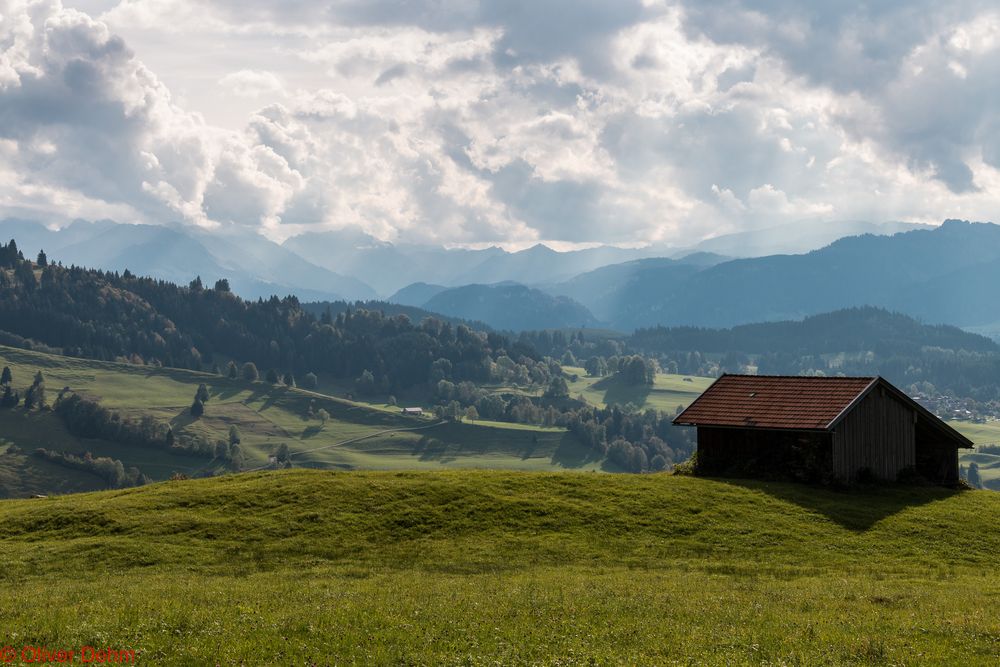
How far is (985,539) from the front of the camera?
155 ft

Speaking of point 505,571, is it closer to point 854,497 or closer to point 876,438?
point 854,497

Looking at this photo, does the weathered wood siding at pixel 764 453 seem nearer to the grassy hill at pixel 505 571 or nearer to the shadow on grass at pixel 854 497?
the shadow on grass at pixel 854 497

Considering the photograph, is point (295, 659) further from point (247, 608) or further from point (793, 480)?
point (793, 480)

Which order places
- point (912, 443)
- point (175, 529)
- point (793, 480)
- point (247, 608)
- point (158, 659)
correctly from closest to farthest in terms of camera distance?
point (158, 659), point (247, 608), point (175, 529), point (793, 480), point (912, 443)

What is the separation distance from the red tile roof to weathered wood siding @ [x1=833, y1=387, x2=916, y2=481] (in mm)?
1253

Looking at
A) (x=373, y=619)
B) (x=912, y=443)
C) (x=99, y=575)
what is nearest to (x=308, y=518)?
(x=99, y=575)

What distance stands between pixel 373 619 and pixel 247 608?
171 inches

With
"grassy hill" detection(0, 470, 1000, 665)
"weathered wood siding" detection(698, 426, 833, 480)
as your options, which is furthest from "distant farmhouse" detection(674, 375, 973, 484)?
"grassy hill" detection(0, 470, 1000, 665)

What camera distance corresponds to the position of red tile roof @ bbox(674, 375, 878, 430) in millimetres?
58531

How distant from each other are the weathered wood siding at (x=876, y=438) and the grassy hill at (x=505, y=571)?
243cm

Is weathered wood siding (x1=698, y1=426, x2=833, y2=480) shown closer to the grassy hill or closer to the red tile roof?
the red tile roof

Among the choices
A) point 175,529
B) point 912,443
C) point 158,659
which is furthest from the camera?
point 912,443

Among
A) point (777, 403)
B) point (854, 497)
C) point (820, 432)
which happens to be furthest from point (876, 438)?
point (854, 497)

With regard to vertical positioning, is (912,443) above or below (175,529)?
above
